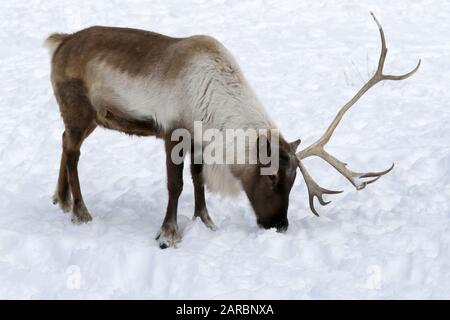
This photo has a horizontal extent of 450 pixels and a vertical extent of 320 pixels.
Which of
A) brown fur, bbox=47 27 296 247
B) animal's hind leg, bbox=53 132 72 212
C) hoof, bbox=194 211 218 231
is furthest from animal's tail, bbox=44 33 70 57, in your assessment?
hoof, bbox=194 211 218 231

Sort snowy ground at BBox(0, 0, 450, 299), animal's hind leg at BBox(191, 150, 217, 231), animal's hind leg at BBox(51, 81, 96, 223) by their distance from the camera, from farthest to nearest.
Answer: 1. animal's hind leg at BBox(51, 81, 96, 223)
2. animal's hind leg at BBox(191, 150, 217, 231)
3. snowy ground at BBox(0, 0, 450, 299)

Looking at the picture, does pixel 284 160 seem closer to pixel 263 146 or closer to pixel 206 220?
pixel 263 146

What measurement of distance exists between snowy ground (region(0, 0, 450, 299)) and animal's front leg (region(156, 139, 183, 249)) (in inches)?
4.6

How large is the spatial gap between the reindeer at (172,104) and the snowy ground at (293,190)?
0.94ft

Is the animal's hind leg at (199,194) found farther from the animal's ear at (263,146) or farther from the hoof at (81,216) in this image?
the hoof at (81,216)

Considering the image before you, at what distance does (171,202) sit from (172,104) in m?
0.79

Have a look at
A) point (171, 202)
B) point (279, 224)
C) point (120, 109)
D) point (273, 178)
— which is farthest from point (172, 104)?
point (279, 224)

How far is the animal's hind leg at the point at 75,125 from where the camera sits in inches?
230

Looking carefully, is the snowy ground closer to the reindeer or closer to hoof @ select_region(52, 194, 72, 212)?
hoof @ select_region(52, 194, 72, 212)

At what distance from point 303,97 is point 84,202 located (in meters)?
3.53

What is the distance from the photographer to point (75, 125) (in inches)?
233

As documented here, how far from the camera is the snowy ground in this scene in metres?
4.44
